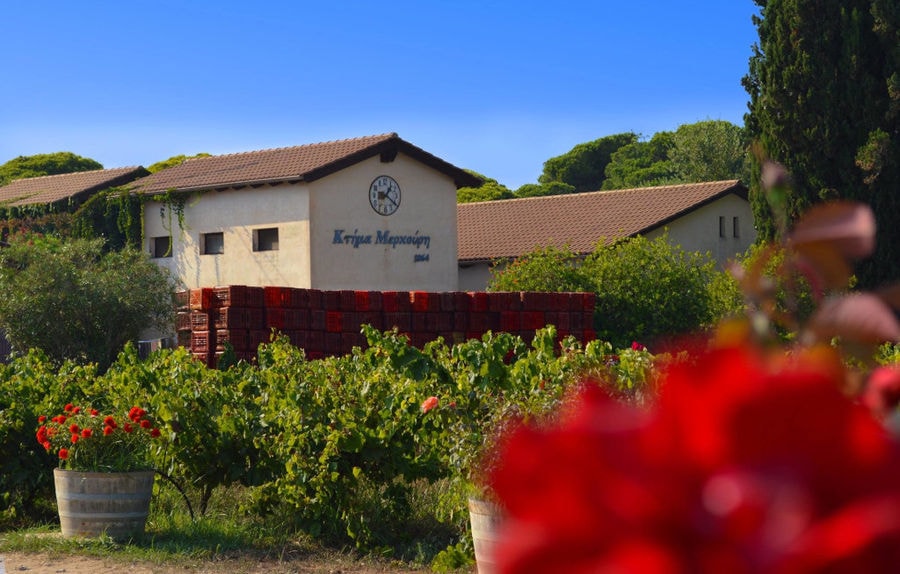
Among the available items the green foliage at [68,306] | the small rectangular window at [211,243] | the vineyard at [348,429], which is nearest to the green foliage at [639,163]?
the small rectangular window at [211,243]

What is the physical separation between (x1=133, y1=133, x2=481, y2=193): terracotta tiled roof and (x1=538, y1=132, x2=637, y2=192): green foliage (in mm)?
35994

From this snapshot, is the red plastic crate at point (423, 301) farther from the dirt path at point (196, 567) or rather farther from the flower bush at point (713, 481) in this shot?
the flower bush at point (713, 481)

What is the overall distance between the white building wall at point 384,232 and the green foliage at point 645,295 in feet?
27.0

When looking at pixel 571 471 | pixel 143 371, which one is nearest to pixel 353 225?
pixel 143 371

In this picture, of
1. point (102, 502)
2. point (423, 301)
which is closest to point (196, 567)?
point (102, 502)

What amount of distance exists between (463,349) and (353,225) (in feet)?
72.6

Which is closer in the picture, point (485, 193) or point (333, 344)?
point (333, 344)

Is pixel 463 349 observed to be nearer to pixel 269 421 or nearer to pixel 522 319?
pixel 269 421

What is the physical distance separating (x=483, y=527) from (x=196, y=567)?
2.10 metres

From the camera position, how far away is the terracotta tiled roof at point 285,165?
96.5 feet

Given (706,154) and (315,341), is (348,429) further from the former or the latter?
(706,154)

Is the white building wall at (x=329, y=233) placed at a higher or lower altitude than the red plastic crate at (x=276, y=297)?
higher

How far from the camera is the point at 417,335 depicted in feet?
52.1

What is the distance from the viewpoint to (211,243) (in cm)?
3152
